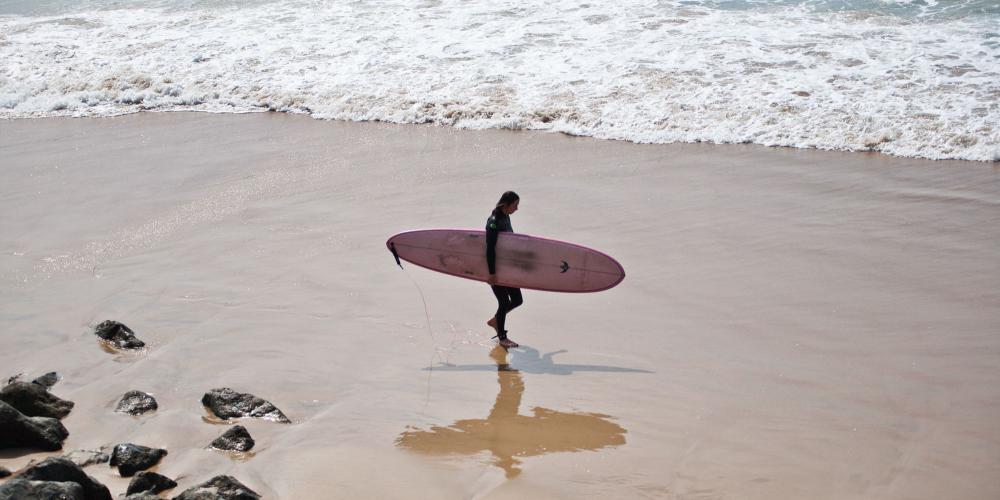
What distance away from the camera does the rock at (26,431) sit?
5.20m

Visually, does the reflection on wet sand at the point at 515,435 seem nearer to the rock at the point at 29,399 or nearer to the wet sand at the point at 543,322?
the wet sand at the point at 543,322

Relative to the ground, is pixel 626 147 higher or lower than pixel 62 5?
lower

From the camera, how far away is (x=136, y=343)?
274 inches

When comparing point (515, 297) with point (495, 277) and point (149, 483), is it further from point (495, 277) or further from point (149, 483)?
point (149, 483)

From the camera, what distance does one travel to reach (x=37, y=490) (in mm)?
4203

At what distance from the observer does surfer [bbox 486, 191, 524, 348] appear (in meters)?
6.97

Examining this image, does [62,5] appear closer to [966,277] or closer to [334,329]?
[334,329]

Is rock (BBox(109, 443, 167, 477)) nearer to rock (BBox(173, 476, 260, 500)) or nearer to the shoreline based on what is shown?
rock (BBox(173, 476, 260, 500))

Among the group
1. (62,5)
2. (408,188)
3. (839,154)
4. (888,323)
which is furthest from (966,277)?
(62,5)

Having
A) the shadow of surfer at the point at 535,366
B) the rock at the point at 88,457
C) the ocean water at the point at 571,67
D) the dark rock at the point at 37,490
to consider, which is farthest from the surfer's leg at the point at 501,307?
the ocean water at the point at 571,67

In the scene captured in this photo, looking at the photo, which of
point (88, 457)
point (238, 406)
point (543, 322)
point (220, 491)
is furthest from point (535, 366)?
point (88, 457)

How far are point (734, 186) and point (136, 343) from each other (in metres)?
6.73

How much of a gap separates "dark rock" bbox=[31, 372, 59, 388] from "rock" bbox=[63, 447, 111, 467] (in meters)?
1.23

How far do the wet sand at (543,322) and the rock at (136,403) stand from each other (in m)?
0.11
